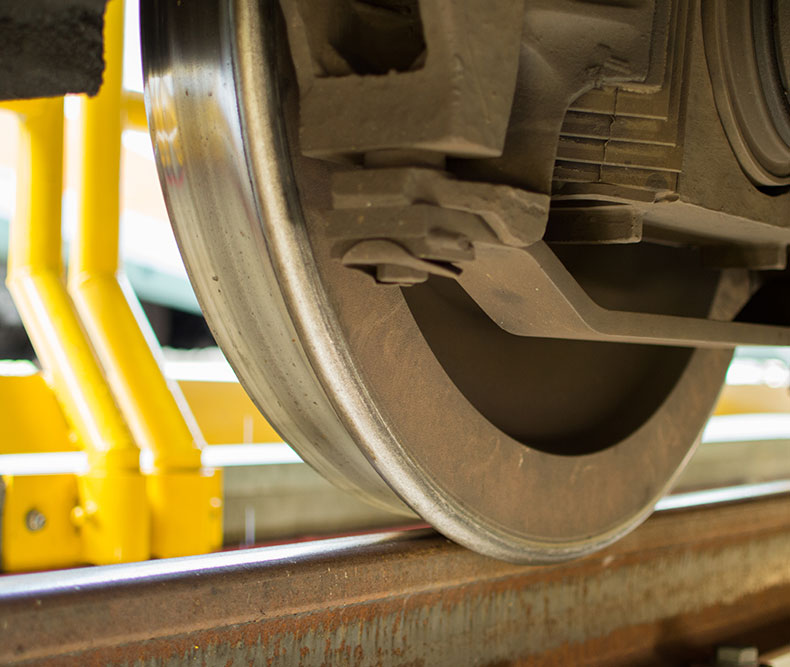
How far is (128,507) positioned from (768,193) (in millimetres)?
1841

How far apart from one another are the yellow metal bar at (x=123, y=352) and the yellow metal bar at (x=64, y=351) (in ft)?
0.16

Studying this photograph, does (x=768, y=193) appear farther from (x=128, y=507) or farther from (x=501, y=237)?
(x=128, y=507)

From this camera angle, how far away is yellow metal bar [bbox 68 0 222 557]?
2562 millimetres

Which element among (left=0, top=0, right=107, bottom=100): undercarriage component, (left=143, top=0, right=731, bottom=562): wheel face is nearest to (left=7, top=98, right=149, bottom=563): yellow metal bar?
(left=143, top=0, right=731, bottom=562): wheel face

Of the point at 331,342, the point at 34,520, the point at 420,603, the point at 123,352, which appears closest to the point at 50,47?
the point at 331,342

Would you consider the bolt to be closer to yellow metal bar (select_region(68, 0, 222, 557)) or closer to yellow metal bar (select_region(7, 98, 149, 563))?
yellow metal bar (select_region(7, 98, 149, 563))

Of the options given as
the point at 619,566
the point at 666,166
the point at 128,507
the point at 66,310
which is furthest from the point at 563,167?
the point at 66,310

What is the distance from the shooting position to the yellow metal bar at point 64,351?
2.49 meters

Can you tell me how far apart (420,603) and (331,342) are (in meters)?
0.54

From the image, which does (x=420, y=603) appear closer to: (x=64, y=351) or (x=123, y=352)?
(x=123, y=352)

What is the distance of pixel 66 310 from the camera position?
282cm

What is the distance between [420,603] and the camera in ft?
5.02

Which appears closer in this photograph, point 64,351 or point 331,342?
point 331,342

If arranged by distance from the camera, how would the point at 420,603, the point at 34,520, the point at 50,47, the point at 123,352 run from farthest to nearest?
the point at 123,352, the point at 34,520, the point at 420,603, the point at 50,47
